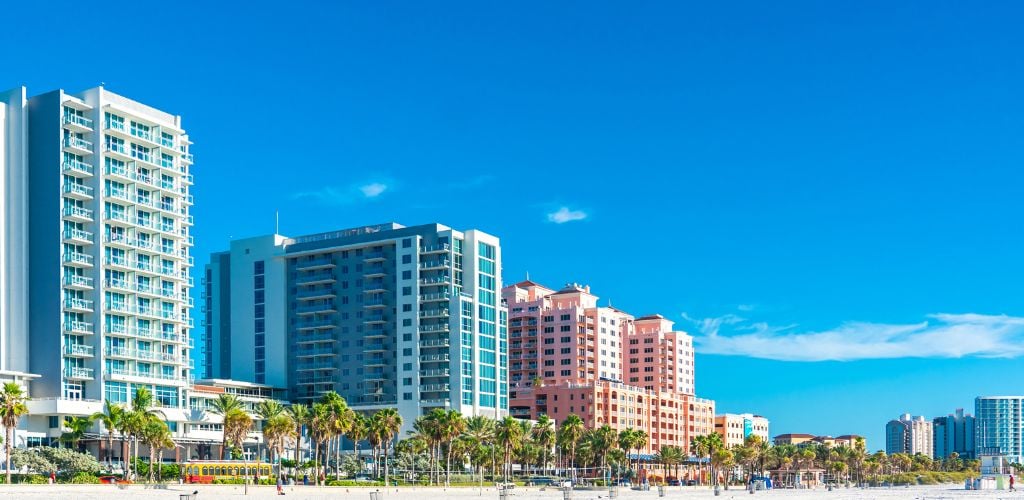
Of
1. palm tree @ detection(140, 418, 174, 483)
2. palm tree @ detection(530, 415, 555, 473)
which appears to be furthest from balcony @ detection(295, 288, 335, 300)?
palm tree @ detection(140, 418, 174, 483)

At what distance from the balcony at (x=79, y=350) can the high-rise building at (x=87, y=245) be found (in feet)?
0.37

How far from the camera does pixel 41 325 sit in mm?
119875

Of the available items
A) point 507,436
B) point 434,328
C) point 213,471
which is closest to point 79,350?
point 213,471

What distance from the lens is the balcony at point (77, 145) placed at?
122m

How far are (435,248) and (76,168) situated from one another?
52348 mm

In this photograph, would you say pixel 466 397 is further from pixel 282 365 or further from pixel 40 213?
pixel 40 213

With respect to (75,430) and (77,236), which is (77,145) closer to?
(77,236)

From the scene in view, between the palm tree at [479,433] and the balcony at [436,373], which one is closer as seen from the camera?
the palm tree at [479,433]

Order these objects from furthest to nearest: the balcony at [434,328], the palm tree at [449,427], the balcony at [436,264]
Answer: the balcony at [436,264], the balcony at [434,328], the palm tree at [449,427]

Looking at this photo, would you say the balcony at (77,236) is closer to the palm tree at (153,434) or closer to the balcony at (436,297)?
the palm tree at (153,434)

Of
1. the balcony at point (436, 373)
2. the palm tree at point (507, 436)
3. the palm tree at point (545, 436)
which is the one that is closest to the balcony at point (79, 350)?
the palm tree at point (507, 436)

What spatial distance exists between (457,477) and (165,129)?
165ft

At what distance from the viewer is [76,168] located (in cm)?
12269

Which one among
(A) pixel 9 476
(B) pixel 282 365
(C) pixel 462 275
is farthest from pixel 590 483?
(A) pixel 9 476
